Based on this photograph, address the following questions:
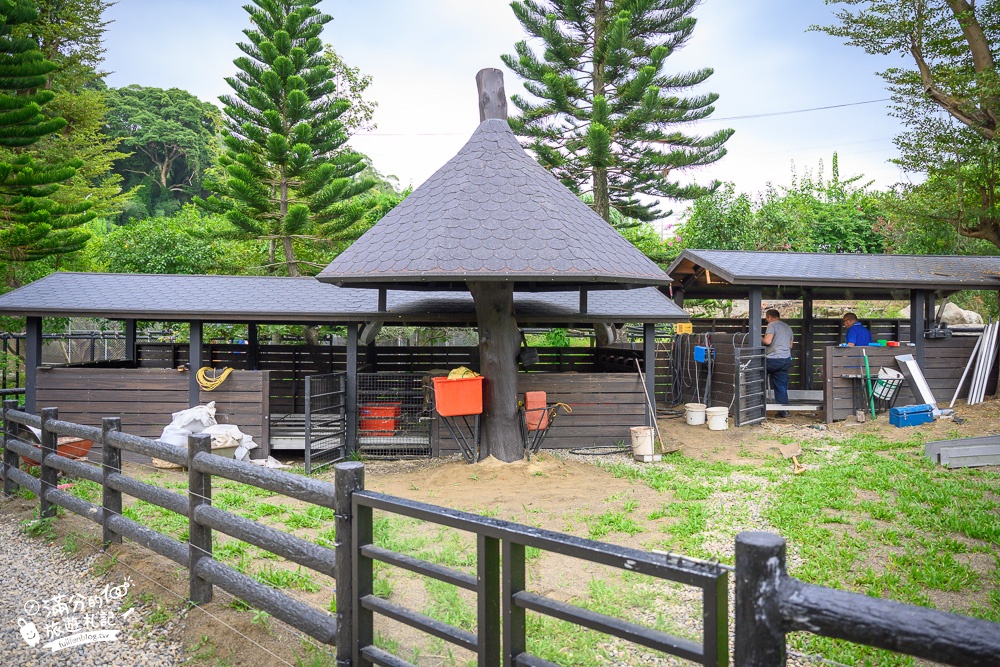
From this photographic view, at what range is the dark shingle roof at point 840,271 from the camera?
1175cm

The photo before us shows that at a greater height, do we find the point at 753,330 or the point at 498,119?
the point at 498,119

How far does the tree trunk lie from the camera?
8625 millimetres

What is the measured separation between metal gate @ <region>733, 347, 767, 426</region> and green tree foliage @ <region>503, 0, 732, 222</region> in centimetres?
733

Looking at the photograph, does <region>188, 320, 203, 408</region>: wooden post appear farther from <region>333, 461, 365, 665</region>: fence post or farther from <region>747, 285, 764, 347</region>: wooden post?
<region>747, 285, 764, 347</region>: wooden post

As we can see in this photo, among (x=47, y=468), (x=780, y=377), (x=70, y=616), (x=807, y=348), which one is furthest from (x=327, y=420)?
(x=807, y=348)

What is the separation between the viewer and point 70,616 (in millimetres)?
3879

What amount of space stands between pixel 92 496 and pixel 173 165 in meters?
46.4

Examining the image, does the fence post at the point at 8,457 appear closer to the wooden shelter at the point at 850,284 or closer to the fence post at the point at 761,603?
the fence post at the point at 761,603

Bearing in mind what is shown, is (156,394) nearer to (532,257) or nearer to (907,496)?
(532,257)

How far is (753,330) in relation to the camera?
38.8 feet

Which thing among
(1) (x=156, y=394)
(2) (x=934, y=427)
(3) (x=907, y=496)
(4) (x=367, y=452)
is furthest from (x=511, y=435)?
(2) (x=934, y=427)

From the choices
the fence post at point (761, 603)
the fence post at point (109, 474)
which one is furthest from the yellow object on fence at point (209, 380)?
the fence post at point (761, 603)

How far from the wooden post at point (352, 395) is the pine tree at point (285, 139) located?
758cm

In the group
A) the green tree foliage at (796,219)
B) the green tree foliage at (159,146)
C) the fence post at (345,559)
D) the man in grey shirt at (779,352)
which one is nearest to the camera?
the fence post at (345,559)
